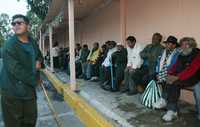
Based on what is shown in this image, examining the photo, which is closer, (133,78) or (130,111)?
(130,111)

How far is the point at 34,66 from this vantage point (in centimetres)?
539

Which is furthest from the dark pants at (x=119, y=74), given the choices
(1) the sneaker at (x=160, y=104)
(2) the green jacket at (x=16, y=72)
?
(2) the green jacket at (x=16, y=72)

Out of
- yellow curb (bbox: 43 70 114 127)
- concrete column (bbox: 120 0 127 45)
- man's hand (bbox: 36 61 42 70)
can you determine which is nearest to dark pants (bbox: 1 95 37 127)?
man's hand (bbox: 36 61 42 70)

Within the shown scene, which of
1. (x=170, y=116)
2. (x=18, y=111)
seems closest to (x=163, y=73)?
(x=170, y=116)

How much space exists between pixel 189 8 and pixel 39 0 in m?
27.5

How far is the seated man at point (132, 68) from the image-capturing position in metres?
9.28

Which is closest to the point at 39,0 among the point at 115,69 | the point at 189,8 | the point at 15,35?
the point at 115,69

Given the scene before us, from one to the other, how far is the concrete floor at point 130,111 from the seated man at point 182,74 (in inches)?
9.0

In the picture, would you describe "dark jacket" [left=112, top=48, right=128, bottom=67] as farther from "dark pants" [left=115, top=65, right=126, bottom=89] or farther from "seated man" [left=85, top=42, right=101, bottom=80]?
"seated man" [left=85, top=42, right=101, bottom=80]

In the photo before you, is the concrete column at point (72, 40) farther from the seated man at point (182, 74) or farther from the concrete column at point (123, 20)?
the seated man at point (182, 74)

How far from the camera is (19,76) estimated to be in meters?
5.21

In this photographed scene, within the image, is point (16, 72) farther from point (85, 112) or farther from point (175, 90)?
point (85, 112)

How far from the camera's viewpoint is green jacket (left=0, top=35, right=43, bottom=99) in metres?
5.20

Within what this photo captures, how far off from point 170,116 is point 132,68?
2.95 m
